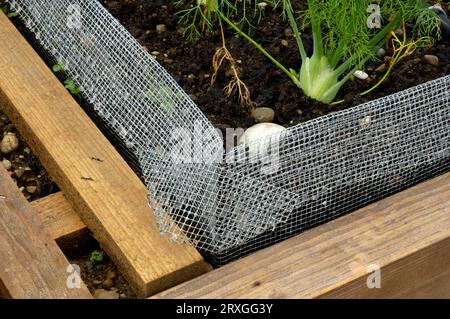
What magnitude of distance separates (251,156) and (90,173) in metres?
0.30

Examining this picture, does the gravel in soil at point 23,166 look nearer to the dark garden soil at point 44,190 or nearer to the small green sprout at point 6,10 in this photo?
the dark garden soil at point 44,190

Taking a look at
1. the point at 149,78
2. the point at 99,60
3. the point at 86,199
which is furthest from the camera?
the point at 99,60

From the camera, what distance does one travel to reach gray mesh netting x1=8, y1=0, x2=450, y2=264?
1.39m

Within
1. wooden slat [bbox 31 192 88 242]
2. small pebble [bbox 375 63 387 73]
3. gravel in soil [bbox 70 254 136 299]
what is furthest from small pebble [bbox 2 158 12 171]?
small pebble [bbox 375 63 387 73]

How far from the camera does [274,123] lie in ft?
5.41

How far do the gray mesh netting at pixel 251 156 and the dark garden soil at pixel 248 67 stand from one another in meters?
0.16

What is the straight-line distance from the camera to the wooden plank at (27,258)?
1.32 meters

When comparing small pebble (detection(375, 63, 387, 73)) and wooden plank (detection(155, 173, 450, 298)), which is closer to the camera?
wooden plank (detection(155, 173, 450, 298))

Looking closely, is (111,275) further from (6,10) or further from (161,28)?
(6,10)

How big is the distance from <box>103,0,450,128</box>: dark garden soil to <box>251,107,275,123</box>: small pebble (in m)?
0.02

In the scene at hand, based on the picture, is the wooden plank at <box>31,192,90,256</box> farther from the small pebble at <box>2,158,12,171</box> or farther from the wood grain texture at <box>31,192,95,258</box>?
the small pebble at <box>2,158,12,171</box>
